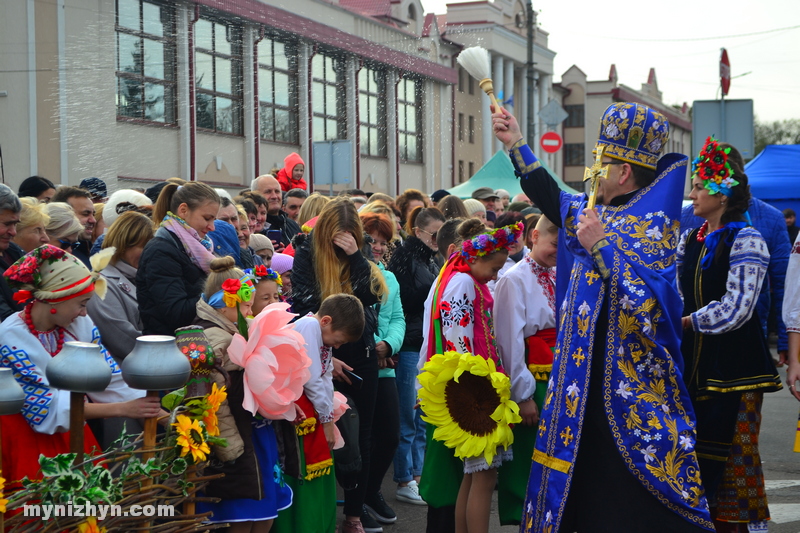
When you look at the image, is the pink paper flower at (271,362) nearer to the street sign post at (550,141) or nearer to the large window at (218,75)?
the street sign post at (550,141)

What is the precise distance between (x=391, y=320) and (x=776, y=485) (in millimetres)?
3293

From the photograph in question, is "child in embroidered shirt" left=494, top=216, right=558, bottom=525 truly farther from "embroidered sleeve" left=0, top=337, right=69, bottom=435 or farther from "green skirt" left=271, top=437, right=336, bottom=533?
"embroidered sleeve" left=0, top=337, right=69, bottom=435

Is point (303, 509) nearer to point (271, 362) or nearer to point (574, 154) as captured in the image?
point (271, 362)

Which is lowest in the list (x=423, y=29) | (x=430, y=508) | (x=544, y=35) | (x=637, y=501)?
(x=430, y=508)

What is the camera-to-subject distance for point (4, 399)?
7.95 feet

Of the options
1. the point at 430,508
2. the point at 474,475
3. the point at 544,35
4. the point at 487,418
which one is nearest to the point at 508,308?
the point at 487,418

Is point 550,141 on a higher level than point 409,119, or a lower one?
lower

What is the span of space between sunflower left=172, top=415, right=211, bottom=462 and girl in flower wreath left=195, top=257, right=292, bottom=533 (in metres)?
0.61

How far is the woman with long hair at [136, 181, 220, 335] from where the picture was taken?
495 centimetres

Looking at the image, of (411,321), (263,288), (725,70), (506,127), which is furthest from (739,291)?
(725,70)

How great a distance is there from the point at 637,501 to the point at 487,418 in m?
1.13

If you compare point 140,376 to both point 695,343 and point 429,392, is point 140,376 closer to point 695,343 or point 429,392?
point 429,392

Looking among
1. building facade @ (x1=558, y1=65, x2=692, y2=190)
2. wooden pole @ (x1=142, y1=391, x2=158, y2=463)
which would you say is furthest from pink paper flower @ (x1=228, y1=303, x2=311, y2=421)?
building facade @ (x1=558, y1=65, x2=692, y2=190)

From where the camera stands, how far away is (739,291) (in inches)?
182
